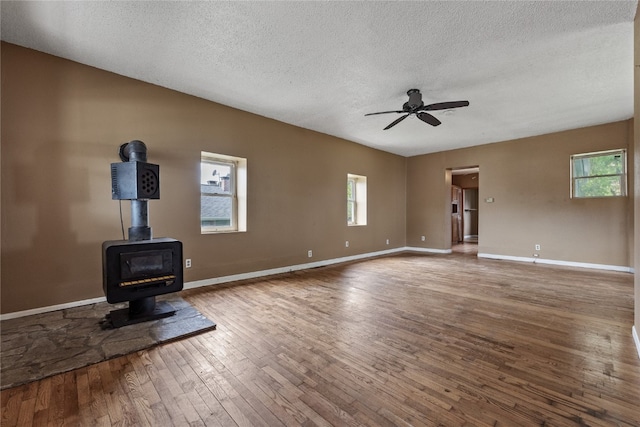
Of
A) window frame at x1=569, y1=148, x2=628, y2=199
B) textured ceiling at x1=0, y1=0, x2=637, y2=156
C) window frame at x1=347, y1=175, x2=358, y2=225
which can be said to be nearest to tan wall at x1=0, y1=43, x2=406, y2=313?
textured ceiling at x1=0, y1=0, x2=637, y2=156

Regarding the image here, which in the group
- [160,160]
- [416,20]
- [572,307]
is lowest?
[572,307]

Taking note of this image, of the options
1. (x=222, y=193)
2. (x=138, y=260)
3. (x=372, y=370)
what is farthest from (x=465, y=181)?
(x=138, y=260)

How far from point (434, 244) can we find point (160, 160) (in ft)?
22.1

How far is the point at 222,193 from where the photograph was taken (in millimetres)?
4371

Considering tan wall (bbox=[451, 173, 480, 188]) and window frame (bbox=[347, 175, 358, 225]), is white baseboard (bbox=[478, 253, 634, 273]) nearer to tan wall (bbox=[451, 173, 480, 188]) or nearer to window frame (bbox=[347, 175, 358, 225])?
window frame (bbox=[347, 175, 358, 225])

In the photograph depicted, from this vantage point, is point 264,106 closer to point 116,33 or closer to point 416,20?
point 116,33

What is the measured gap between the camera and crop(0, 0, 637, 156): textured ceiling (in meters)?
2.24

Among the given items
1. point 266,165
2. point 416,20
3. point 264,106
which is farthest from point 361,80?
point 266,165

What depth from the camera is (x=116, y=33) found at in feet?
8.32

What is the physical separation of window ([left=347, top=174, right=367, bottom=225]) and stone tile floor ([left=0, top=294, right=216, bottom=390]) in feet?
14.7

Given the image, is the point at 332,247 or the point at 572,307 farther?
the point at 332,247

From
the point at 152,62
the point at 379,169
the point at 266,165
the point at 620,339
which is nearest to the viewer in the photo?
the point at 620,339

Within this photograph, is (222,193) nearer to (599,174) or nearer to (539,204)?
(539,204)

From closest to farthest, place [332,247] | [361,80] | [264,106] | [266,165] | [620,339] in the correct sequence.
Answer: [620,339]
[361,80]
[264,106]
[266,165]
[332,247]
